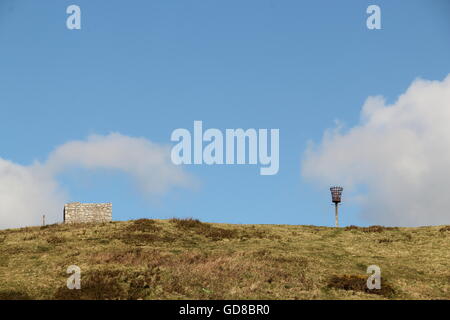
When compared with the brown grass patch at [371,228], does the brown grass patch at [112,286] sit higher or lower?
lower

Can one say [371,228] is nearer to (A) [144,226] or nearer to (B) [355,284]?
(A) [144,226]

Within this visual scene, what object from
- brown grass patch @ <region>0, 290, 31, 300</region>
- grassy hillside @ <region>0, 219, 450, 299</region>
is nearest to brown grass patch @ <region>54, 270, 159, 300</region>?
grassy hillside @ <region>0, 219, 450, 299</region>

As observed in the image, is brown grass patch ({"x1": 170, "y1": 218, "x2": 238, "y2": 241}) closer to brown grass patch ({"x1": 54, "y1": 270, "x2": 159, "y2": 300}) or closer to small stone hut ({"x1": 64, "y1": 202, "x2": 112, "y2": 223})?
small stone hut ({"x1": 64, "y1": 202, "x2": 112, "y2": 223})

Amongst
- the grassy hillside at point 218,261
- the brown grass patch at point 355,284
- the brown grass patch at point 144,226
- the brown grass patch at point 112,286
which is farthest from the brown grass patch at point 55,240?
the brown grass patch at point 355,284

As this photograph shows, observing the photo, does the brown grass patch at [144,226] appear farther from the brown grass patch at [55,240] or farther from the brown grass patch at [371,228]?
the brown grass patch at [371,228]

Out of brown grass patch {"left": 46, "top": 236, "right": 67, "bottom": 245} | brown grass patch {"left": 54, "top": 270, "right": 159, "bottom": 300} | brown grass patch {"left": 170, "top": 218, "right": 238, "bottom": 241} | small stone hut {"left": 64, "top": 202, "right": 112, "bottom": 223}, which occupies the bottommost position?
brown grass patch {"left": 54, "top": 270, "right": 159, "bottom": 300}

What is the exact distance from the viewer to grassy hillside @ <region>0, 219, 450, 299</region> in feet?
85.0

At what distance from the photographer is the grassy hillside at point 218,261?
2592 cm

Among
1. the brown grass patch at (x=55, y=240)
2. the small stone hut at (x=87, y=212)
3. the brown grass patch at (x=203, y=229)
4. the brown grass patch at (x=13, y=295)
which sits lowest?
the brown grass patch at (x=13, y=295)

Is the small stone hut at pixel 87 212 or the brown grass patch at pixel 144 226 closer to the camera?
the brown grass patch at pixel 144 226

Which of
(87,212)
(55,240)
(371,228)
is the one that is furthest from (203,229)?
(371,228)

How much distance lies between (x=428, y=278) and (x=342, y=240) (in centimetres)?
1223

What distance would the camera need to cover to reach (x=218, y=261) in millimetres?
30312

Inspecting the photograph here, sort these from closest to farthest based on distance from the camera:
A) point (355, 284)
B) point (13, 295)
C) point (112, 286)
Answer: point (13, 295) < point (112, 286) < point (355, 284)
